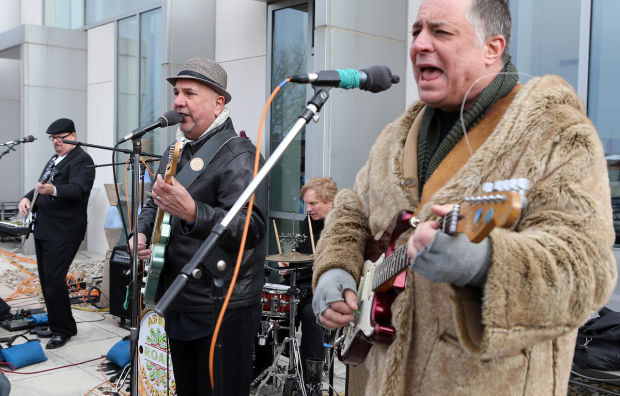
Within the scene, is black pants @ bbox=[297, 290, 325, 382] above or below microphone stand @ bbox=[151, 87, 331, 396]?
below

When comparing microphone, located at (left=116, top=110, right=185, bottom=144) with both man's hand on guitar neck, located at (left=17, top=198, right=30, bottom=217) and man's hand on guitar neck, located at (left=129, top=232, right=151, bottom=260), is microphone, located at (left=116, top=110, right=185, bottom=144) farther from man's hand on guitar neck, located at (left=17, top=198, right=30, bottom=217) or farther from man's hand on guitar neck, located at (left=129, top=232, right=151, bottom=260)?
man's hand on guitar neck, located at (left=17, top=198, right=30, bottom=217)

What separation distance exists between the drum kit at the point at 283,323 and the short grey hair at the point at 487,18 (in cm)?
278

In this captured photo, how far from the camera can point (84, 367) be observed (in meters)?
5.18

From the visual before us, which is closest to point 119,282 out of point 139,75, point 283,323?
point 283,323

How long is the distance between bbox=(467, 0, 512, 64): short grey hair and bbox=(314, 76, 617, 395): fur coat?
191mm

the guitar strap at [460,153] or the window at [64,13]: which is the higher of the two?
the window at [64,13]

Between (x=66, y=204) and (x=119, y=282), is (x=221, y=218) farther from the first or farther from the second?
(x=119, y=282)

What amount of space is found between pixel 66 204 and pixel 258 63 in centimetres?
289

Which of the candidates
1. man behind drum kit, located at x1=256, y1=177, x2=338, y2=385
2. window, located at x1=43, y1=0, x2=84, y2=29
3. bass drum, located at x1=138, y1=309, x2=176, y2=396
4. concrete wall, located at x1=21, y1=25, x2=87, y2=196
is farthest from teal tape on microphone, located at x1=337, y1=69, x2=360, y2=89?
window, located at x1=43, y1=0, x2=84, y2=29

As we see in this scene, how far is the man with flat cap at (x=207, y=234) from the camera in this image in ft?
9.07

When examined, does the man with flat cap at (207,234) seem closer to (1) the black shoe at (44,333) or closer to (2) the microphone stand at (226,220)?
(2) the microphone stand at (226,220)

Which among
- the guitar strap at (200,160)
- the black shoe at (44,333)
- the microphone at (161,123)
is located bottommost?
the black shoe at (44,333)

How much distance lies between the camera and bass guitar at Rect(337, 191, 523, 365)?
1.16m

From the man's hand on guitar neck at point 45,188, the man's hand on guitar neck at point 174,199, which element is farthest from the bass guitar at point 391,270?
the man's hand on guitar neck at point 45,188
